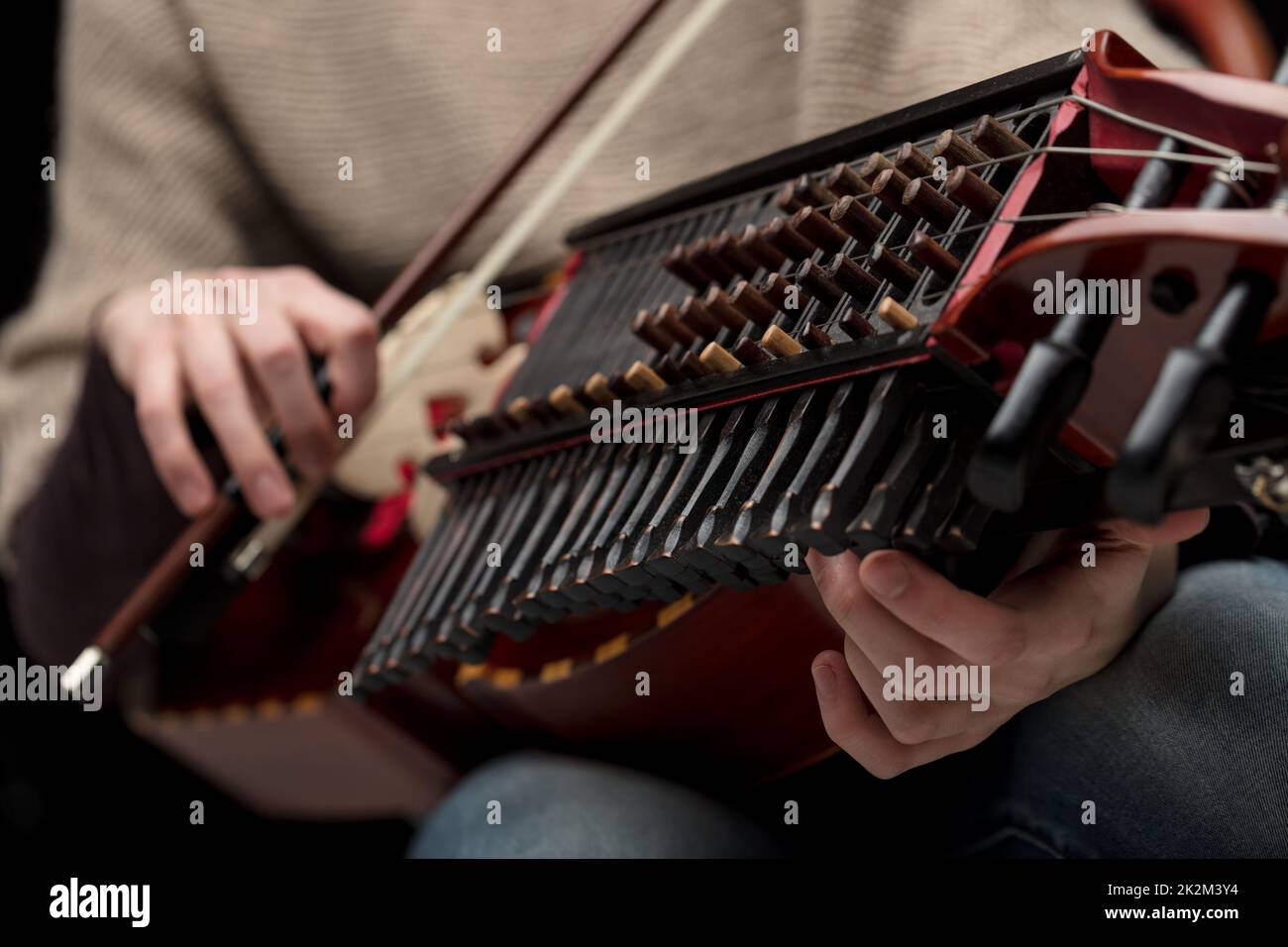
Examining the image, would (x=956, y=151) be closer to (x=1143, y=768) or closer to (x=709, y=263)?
(x=709, y=263)

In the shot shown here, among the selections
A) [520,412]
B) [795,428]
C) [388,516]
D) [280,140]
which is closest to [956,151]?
[795,428]

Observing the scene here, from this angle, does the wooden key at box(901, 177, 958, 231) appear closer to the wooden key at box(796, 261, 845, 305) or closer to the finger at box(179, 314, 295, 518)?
the wooden key at box(796, 261, 845, 305)

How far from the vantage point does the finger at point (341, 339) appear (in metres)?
0.72

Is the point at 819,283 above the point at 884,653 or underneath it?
above

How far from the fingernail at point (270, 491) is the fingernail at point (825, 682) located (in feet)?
1.30

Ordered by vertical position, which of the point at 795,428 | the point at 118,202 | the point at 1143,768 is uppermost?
the point at 118,202

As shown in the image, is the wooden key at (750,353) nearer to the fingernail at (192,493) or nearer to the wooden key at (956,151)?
the wooden key at (956,151)

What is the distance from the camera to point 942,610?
37 cm

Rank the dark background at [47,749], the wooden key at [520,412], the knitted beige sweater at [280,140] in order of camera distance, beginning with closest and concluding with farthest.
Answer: the wooden key at [520,412] < the knitted beige sweater at [280,140] < the dark background at [47,749]

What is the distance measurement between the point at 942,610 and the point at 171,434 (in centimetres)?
51

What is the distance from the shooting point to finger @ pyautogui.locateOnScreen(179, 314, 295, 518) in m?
0.70

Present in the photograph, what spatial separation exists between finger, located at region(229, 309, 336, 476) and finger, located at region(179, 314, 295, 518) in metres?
0.01

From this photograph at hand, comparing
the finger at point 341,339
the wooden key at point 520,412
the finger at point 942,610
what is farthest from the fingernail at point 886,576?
the finger at point 341,339

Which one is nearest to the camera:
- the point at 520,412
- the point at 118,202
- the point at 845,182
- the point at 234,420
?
the point at 845,182
